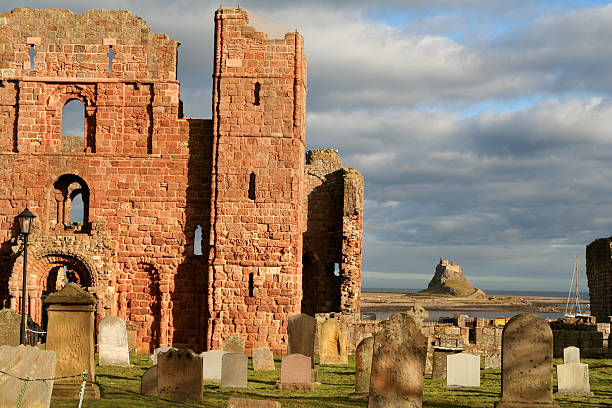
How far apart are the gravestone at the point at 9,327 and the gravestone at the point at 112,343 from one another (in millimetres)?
2378

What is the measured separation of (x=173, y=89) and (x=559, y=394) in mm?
15598

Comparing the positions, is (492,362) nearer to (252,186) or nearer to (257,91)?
(252,186)

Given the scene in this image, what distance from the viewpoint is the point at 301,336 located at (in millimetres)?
20469

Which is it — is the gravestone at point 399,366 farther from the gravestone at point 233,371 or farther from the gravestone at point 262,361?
the gravestone at point 262,361

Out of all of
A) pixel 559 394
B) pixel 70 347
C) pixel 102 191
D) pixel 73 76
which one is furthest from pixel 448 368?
pixel 73 76

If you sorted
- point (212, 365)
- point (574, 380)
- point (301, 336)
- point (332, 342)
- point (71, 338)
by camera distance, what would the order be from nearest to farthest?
point (71, 338) < point (574, 380) < point (212, 365) < point (301, 336) < point (332, 342)

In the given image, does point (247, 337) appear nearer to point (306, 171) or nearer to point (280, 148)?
point (280, 148)

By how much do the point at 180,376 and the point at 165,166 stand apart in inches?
531

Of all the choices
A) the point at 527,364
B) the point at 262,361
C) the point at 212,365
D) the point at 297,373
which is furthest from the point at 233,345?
the point at 527,364

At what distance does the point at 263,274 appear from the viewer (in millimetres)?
27047

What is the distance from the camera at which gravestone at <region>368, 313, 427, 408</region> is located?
13.4m

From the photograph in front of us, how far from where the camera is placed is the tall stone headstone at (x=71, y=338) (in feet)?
44.1

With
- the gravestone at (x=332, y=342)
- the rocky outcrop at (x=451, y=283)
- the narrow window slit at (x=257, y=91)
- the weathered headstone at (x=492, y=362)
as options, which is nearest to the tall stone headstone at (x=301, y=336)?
the gravestone at (x=332, y=342)

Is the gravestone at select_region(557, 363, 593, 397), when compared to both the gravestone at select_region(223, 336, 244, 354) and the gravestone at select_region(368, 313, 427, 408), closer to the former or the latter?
the gravestone at select_region(368, 313, 427, 408)
